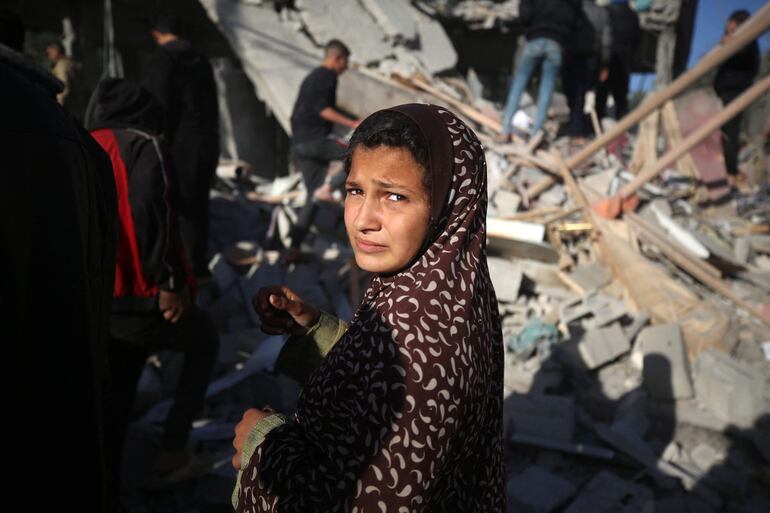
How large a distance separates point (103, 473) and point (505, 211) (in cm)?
559

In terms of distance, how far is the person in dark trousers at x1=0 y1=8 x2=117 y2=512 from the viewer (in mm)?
917

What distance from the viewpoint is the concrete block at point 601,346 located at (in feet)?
14.1

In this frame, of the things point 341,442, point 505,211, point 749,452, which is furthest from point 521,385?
point 341,442

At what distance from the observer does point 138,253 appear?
226 cm

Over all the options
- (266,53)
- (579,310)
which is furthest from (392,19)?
(579,310)

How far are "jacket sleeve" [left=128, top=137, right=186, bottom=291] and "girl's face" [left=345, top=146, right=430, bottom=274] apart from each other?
1.40 metres

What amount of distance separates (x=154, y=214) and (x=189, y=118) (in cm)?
242

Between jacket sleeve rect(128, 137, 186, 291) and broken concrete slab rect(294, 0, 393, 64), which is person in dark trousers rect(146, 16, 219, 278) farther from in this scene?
broken concrete slab rect(294, 0, 393, 64)

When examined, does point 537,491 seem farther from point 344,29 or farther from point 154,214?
point 344,29

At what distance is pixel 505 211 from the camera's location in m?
6.18

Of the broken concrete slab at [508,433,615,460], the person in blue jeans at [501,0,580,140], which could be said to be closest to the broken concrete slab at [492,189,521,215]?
the person in blue jeans at [501,0,580,140]

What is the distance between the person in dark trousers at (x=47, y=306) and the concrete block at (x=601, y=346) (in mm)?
3990

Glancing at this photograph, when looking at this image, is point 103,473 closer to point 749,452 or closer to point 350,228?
point 350,228

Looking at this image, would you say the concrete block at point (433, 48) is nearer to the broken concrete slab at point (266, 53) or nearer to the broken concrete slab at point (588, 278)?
the broken concrete slab at point (266, 53)
